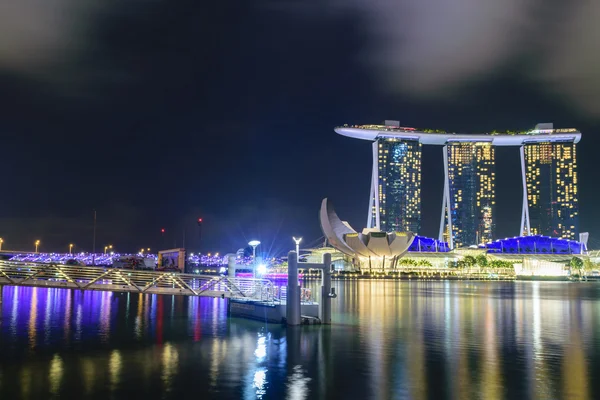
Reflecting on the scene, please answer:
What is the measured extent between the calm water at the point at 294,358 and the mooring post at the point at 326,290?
0.59 m

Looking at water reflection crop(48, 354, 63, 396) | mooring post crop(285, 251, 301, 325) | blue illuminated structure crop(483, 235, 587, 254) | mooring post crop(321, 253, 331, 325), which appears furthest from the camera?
blue illuminated structure crop(483, 235, 587, 254)

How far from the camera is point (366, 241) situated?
149 m

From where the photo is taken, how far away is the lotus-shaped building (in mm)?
148625

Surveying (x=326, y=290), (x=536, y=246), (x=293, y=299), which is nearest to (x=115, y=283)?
(x=293, y=299)

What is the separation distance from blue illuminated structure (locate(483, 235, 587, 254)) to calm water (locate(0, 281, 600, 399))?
15263cm

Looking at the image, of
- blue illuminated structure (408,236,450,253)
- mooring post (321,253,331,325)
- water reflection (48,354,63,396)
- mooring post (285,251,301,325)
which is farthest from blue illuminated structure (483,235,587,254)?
water reflection (48,354,63,396)

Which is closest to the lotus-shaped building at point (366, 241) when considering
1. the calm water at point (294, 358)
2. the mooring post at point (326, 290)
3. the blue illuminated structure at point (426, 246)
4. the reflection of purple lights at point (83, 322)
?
the blue illuminated structure at point (426, 246)

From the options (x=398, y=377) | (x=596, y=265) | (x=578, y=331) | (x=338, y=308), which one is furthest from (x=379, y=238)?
(x=398, y=377)

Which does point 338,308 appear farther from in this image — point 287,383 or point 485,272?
point 485,272

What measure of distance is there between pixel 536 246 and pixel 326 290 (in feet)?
539

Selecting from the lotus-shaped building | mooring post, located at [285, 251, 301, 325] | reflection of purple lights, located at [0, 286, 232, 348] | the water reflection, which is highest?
the lotus-shaped building

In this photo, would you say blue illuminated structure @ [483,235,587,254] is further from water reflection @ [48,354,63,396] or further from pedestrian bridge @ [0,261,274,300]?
water reflection @ [48,354,63,396]

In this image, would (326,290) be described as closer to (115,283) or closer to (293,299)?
(293,299)

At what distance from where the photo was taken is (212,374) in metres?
16.2
